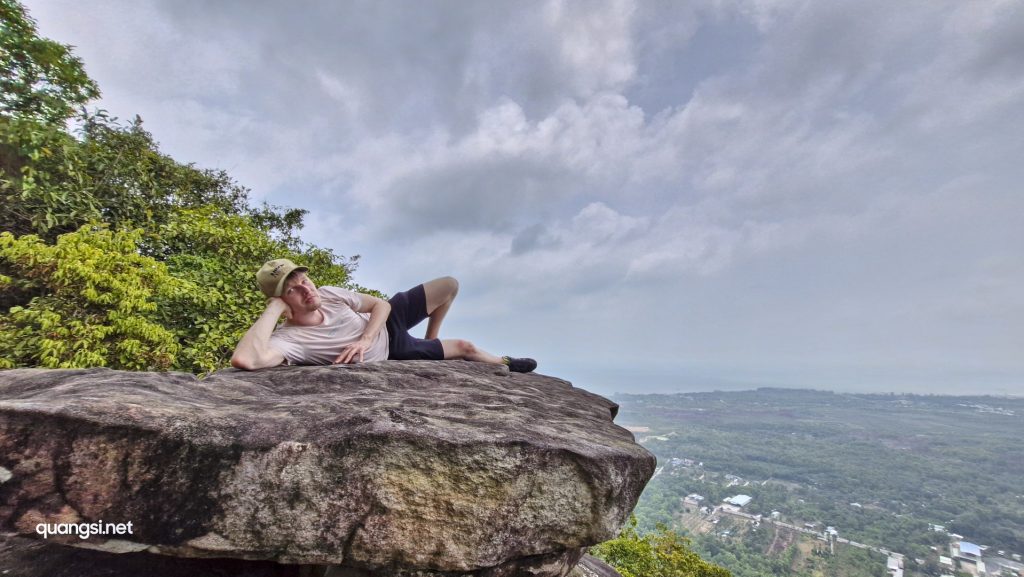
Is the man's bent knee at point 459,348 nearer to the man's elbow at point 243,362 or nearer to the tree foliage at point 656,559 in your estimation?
the man's elbow at point 243,362

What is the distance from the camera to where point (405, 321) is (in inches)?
260

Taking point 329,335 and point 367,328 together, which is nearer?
point 329,335

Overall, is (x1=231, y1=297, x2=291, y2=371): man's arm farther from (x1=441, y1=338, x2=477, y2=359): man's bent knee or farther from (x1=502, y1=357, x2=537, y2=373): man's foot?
(x1=502, y1=357, x2=537, y2=373): man's foot

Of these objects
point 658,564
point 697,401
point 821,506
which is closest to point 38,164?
point 658,564

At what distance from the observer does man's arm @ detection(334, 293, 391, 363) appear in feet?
17.8

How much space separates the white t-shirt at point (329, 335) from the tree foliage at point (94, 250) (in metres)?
4.17

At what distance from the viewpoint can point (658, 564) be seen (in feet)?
59.8

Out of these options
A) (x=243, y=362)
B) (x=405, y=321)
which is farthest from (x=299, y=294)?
(x=405, y=321)

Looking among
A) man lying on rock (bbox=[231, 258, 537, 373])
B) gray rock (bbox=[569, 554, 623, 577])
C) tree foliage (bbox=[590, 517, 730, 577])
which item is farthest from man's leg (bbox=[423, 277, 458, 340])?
A: tree foliage (bbox=[590, 517, 730, 577])

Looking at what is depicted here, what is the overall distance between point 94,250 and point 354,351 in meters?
5.61

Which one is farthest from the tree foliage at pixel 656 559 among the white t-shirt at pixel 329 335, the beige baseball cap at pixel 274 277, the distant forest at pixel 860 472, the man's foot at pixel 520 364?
the distant forest at pixel 860 472

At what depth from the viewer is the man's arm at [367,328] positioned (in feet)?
17.8

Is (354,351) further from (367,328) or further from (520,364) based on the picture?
(520,364)

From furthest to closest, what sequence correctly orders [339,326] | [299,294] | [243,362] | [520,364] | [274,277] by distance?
[520,364] → [339,326] → [299,294] → [274,277] → [243,362]
